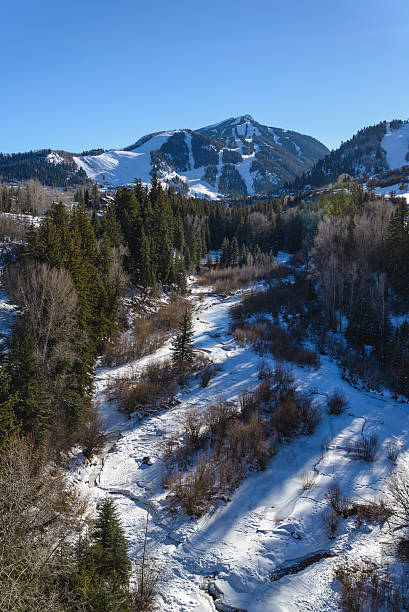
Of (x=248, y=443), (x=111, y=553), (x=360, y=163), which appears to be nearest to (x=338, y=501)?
(x=248, y=443)

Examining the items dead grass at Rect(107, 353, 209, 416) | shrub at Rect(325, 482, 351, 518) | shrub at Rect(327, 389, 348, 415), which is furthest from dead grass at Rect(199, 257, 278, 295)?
shrub at Rect(325, 482, 351, 518)

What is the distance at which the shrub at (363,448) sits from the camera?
16078mm

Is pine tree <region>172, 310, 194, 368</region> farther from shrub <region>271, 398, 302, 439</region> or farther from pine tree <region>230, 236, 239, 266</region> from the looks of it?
pine tree <region>230, 236, 239, 266</region>

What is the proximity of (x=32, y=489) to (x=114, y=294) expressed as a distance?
66.3 feet

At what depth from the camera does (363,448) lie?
1658 cm

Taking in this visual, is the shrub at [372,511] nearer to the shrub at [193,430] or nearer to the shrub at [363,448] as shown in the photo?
the shrub at [363,448]

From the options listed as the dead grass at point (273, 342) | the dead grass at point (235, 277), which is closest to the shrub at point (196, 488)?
the dead grass at point (273, 342)

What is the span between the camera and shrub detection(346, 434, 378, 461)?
633 inches

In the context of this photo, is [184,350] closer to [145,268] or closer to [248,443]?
[248,443]

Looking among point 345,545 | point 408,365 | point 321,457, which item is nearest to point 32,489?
point 345,545

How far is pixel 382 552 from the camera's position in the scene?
34.1ft

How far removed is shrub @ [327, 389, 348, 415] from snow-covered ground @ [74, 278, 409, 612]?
1.56 feet

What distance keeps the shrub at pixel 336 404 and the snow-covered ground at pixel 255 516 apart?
48 cm

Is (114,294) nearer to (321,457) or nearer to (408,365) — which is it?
(321,457)
